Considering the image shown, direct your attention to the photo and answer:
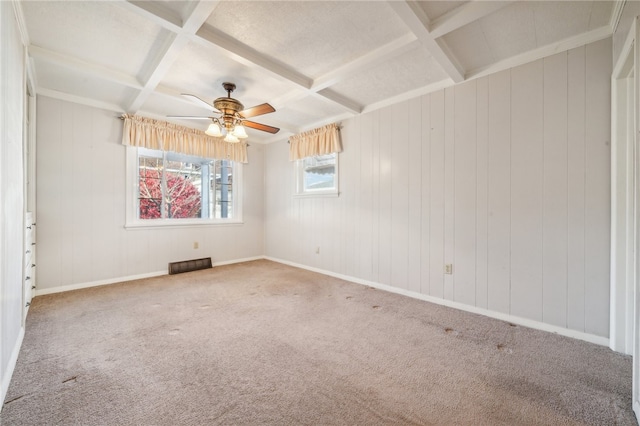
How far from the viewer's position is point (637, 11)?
Result: 4.69ft

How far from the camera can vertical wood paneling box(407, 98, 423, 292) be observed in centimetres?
302

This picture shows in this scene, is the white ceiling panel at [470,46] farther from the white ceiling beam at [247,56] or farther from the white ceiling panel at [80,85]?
the white ceiling panel at [80,85]

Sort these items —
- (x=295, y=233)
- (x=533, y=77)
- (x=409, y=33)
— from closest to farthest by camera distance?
(x=409, y=33) < (x=533, y=77) < (x=295, y=233)

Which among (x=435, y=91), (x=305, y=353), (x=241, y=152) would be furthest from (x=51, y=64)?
(x=435, y=91)

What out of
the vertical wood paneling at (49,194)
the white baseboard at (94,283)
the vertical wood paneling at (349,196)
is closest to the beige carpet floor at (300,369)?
the white baseboard at (94,283)

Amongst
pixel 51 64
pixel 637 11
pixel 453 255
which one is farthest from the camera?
pixel 453 255

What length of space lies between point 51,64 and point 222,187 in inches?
104

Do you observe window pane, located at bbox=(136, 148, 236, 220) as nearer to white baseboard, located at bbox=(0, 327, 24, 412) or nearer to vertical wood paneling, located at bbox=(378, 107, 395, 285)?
white baseboard, located at bbox=(0, 327, 24, 412)

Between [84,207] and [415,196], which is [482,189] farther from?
[84,207]

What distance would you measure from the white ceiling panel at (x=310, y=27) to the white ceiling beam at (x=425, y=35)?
142 millimetres

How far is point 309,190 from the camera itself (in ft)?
14.8

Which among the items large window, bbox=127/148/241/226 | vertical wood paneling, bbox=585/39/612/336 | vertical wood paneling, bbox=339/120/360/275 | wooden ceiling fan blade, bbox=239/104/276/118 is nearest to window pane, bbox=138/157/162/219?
large window, bbox=127/148/241/226

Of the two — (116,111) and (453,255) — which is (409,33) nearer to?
(453,255)

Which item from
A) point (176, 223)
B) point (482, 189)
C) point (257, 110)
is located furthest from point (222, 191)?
point (482, 189)
